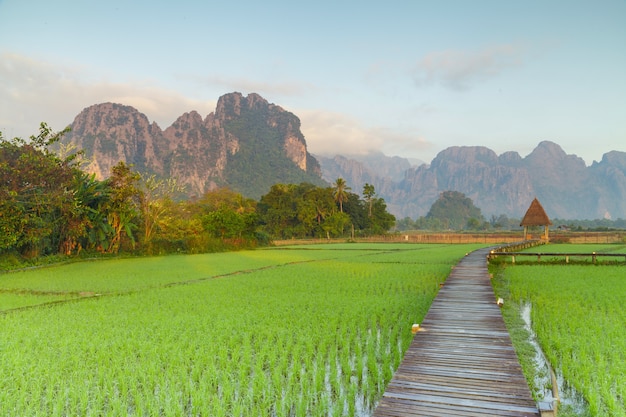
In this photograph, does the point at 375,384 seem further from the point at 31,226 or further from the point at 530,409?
the point at 31,226

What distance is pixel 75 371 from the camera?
195 inches

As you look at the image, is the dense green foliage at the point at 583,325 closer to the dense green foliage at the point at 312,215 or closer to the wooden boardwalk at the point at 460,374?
the wooden boardwalk at the point at 460,374

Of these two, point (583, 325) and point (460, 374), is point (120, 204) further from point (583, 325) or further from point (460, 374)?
point (460, 374)

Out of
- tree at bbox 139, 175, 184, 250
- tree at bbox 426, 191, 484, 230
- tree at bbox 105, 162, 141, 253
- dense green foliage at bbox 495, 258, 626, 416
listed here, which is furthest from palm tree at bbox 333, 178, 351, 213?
tree at bbox 426, 191, 484, 230

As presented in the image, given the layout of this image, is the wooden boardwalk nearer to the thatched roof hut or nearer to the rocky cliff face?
the thatched roof hut

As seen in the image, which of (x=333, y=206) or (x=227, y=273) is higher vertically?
(x=333, y=206)

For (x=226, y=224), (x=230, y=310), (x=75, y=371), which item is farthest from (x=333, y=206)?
(x=75, y=371)

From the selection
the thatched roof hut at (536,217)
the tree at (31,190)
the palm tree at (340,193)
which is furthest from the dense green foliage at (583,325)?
the palm tree at (340,193)

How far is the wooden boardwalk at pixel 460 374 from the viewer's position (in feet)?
11.2

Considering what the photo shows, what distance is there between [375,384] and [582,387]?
7.36 ft

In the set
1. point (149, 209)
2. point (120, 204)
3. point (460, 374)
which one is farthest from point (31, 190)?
point (460, 374)

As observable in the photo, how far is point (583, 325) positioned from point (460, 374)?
4286 mm

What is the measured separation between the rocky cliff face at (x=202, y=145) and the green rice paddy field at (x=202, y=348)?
10846cm

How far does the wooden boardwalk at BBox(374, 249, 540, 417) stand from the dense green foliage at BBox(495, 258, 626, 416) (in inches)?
→ 28.5
